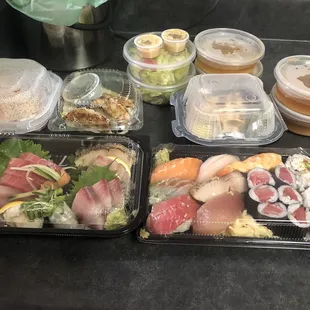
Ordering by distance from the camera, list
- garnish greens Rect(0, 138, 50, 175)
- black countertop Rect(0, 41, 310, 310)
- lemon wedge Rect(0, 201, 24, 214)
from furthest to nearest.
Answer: garnish greens Rect(0, 138, 50, 175) → lemon wedge Rect(0, 201, 24, 214) → black countertop Rect(0, 41, 310, 310)

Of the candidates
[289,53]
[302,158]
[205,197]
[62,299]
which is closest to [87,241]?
[62,299]

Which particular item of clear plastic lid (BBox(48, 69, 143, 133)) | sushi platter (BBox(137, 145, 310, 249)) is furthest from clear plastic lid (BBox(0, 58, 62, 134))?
sushi platter (BBox(137, 145, 310, 249))

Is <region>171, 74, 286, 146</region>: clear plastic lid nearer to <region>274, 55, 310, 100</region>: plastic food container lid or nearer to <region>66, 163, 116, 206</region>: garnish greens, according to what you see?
<region>274, 55, 310, 100</region>: plastic food container lid

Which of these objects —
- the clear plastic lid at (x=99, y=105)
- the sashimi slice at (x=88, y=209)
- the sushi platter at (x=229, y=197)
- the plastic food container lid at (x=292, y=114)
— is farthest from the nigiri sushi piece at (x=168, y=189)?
the plastic food container lid at (x=292, y=114)

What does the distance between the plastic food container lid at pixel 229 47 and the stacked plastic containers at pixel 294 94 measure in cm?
9

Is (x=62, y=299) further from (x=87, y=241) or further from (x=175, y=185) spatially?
(x=175, y=185)

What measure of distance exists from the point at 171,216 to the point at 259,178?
215 millimetres

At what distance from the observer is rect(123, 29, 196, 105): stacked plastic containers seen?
1.05m

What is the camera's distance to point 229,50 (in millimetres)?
1106

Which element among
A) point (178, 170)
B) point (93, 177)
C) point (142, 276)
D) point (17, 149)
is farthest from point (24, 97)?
point (142, 276)

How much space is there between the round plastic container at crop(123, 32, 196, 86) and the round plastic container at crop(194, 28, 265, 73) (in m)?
0.04

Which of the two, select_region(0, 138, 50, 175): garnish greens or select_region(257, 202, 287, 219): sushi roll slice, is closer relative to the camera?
select_region(257, 202, 287, 219): sushi roll slice

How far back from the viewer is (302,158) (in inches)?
35.6

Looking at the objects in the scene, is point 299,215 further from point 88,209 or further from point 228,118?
point 88,209
